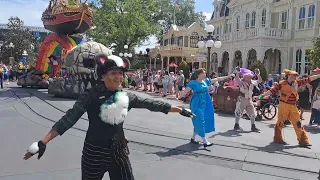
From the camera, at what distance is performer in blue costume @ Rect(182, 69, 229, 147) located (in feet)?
20.2

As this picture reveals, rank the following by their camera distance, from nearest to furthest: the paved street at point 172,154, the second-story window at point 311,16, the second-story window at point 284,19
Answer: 1. the paved street at point 172,154
2. the second-story window at point 311,16
3. the second-story window at point 284,19

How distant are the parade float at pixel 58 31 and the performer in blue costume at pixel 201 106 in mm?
10696

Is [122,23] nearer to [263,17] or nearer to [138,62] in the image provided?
[138,62]

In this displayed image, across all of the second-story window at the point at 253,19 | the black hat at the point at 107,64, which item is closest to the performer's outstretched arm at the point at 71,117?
the black hat at the point at 107,64

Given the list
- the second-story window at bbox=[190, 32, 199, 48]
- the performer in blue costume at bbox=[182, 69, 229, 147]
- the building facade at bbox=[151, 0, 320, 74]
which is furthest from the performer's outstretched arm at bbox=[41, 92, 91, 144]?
the second-story window at bbox=[190, 32, 199, 48]

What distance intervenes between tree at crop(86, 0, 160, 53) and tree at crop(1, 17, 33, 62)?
14.4 meters

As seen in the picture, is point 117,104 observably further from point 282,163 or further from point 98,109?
point 282,163

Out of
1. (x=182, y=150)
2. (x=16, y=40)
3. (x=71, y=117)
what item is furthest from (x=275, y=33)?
(x=16, y=40)

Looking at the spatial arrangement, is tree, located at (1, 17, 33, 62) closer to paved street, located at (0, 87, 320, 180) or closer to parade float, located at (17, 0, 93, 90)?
parade float, located at (17, 0, 93, 90)

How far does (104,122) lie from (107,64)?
50 centimetres

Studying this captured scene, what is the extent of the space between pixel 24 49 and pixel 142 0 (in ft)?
64.7

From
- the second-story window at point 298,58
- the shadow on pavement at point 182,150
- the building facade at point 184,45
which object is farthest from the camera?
the building facade at point 184,45

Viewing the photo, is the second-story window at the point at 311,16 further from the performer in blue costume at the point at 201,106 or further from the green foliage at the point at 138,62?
the green foliage at the point at 138,62

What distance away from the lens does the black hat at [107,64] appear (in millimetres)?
2799
